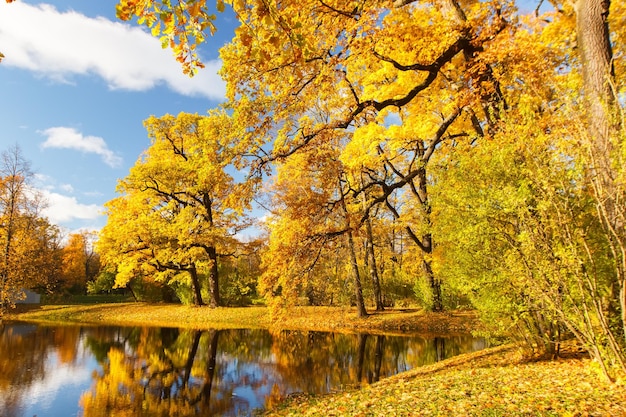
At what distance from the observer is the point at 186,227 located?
2245 cm

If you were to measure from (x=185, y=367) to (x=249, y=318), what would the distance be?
10.9 m

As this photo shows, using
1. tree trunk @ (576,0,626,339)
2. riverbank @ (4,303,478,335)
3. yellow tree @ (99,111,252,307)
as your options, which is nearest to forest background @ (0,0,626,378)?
tree trunk @ (576,0,626,339)

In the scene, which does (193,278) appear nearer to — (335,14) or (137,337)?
(137,337)

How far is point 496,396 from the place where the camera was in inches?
215

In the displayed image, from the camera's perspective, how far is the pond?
8461 millimetres

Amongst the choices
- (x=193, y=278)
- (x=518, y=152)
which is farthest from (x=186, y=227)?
(x=518, y=152)

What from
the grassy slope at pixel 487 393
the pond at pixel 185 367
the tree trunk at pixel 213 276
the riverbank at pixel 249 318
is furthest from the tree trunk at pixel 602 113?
the tree trunk at pixel 213 276

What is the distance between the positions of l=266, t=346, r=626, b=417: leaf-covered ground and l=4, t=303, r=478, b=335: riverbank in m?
9.34

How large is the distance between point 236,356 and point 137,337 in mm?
6635

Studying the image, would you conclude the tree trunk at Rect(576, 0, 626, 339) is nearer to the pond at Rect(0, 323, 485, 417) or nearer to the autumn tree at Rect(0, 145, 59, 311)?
the pond at Rect(0, 323, 485, 417)

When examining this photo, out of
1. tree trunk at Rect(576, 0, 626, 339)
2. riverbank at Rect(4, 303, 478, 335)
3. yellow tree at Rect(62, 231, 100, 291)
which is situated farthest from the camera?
yellow tree at Rect(62, 231, 100, 291)

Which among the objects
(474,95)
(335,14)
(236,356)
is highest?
(335,14)

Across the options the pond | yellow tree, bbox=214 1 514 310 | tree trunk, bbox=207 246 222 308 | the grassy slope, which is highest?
yellow tree, bbox=214 1 514 310

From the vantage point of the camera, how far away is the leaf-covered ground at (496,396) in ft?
15.5
